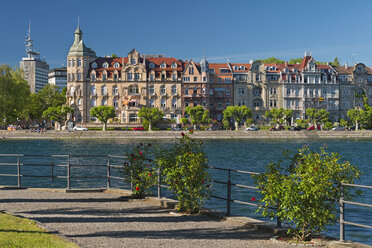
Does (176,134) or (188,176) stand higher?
(188,176)

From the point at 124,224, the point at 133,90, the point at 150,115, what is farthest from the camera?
the point at 133,90

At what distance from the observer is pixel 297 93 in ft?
A: 383

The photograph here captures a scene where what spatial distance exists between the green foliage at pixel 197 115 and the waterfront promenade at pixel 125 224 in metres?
86.4

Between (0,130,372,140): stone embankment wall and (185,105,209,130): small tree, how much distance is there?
9778 mm

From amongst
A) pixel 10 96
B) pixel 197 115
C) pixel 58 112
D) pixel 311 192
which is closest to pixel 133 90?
pixel 58 112

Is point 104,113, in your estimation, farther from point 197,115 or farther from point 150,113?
point 197,115

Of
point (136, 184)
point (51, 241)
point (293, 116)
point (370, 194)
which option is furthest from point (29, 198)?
point (293, 116)

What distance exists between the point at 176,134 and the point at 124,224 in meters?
77.7

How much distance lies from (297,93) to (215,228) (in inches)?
4324

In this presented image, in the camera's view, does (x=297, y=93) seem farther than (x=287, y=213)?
Yes

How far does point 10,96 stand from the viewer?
9562 cm

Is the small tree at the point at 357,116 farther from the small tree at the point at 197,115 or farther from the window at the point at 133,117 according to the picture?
the window at the point at 133,117

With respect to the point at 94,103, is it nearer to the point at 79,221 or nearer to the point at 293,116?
the point at 293,116

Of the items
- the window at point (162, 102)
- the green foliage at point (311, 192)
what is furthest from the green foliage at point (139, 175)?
the window at point (162, 102)
